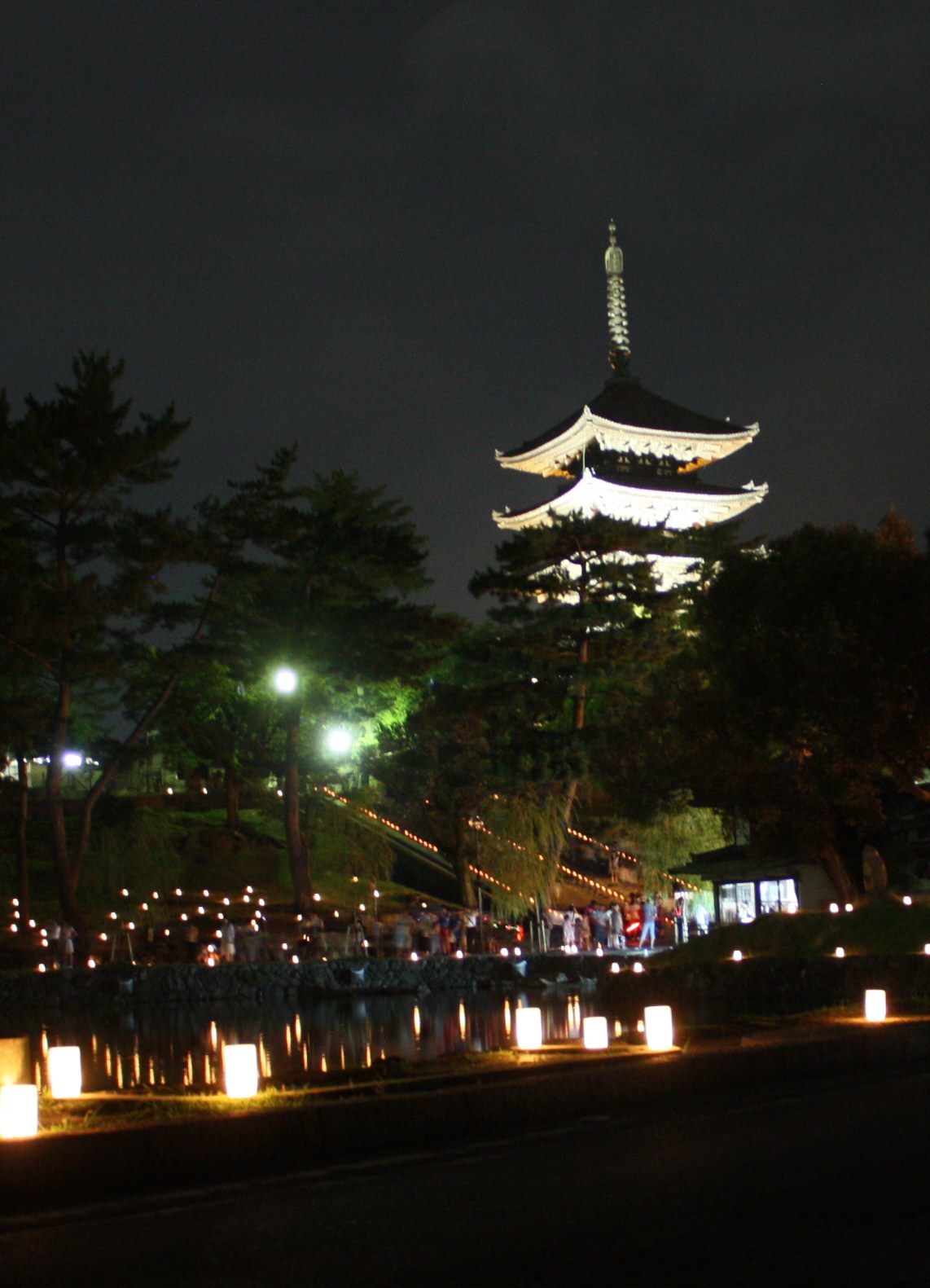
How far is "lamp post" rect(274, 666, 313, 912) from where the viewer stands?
3331cm

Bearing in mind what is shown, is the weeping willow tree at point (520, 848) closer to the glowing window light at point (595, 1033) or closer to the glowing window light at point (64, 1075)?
the glowing window light at point (595, 1033)

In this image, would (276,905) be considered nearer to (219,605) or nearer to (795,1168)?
(219,605)

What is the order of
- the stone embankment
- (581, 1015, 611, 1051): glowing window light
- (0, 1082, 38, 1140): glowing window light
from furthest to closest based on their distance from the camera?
1. the stone embankment
2. (581, 1015, 611, 1051): glowing window light
3. (0, 1082, 38, 1140): glowing window light

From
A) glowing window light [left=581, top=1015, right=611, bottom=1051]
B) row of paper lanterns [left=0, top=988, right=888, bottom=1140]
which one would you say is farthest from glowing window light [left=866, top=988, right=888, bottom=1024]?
glowing window light [left=581, top=1015, right=611, bottom=1051]

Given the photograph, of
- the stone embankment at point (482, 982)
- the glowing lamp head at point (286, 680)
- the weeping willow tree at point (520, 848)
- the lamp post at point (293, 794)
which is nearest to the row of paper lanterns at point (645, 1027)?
the stone embankment at point (482, 982)

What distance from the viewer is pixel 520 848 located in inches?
1353

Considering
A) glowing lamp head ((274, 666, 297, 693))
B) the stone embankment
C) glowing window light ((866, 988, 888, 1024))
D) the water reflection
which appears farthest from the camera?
glowing lamp head ((274, 666, 297, 693))

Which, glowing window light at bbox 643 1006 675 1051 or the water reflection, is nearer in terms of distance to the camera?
glowing window light at bbox 643 1006 675 1051

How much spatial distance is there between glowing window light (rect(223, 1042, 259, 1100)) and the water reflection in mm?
585

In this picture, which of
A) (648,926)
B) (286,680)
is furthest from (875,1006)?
(286,680)

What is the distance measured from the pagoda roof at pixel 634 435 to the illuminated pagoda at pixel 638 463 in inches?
1.4

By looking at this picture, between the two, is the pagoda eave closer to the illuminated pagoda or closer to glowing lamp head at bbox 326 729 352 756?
the illuminated pagoda

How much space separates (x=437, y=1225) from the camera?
215 inches

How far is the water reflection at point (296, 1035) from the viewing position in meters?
13.6
